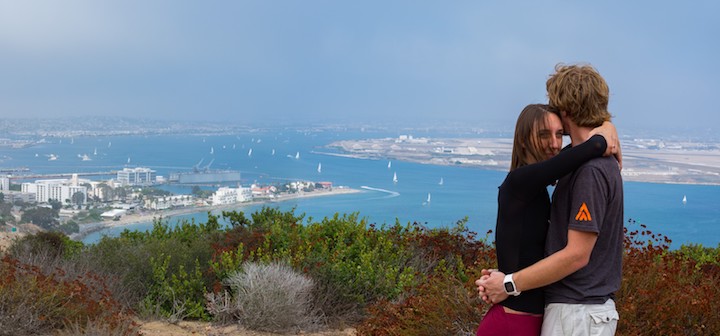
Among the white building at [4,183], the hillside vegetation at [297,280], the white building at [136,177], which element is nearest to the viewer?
the hillside vegetation at [297,280]

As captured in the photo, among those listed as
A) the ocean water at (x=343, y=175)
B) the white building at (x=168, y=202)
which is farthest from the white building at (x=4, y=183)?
the white building at (x=168, y=202)

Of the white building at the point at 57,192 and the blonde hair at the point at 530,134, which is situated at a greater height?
the blonde hair at the point at 530,134

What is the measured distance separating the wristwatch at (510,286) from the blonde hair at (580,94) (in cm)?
61

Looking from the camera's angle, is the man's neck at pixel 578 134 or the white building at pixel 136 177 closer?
the man's neck at pixel 578 134

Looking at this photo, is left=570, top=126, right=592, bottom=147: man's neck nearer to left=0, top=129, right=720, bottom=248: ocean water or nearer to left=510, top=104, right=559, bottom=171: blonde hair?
left=510, top=104, right=559, bottom=171: blonde hair

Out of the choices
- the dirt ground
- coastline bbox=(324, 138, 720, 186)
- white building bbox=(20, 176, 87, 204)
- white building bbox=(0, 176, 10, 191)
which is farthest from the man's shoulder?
white building bbox=(0, 176, 10, 191)

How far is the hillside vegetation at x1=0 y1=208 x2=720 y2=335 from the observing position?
4773mm

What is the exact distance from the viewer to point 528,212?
8.49 feet

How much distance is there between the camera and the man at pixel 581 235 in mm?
2453

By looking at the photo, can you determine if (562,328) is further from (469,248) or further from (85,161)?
(85,161)

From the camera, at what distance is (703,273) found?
6160 mm

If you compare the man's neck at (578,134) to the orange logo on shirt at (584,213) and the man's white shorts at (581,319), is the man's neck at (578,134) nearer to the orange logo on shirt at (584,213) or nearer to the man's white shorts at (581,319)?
the orange logo on shirt at (584,213)

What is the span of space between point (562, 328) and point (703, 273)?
4240mm

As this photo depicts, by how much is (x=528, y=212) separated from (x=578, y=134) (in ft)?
1.10
